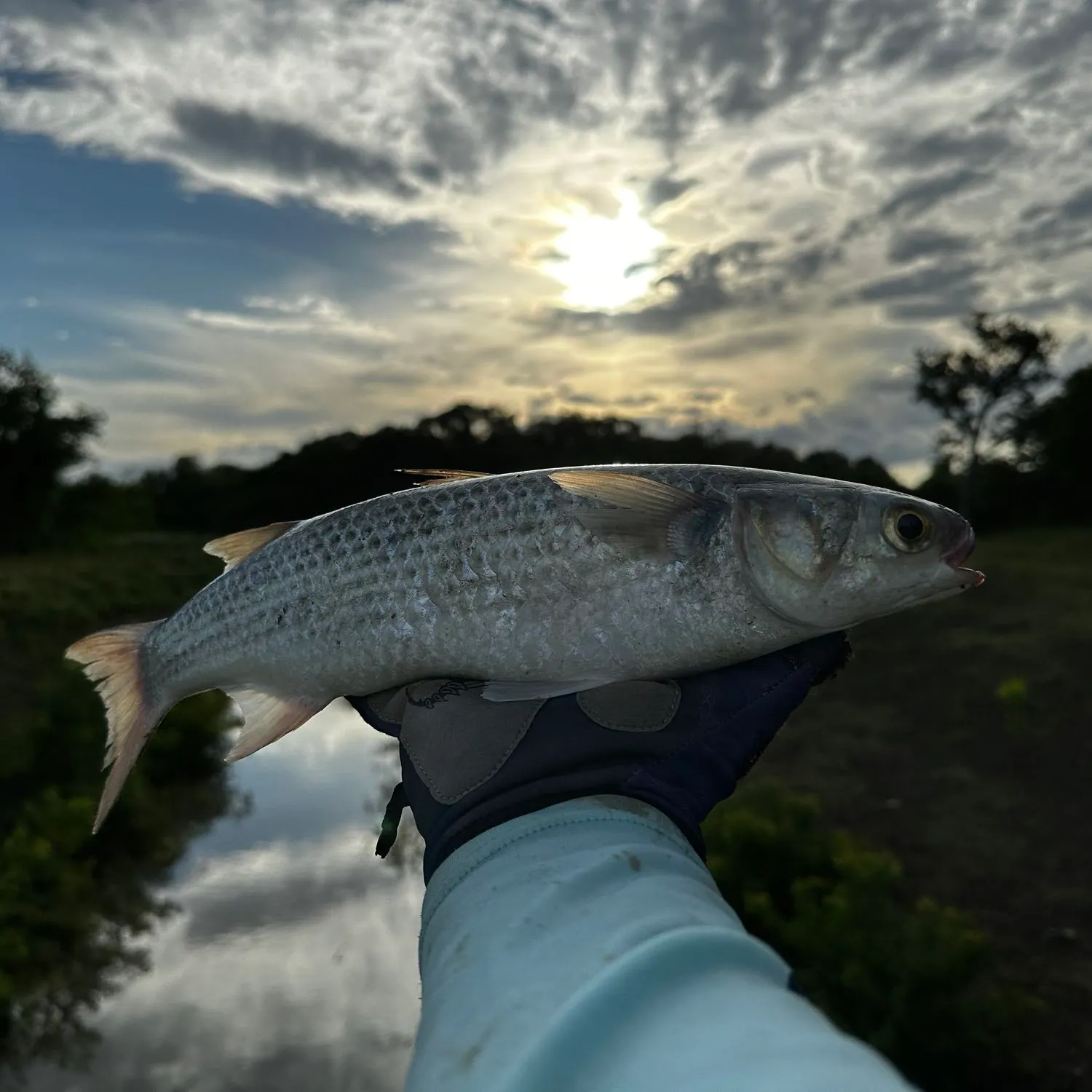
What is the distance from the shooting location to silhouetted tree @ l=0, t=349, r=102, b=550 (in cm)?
4680

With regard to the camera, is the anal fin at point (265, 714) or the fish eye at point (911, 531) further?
the anal fin at point (265, 714)

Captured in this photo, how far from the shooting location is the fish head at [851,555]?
3.68 m

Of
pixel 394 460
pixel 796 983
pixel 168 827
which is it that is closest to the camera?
pixel 796 983

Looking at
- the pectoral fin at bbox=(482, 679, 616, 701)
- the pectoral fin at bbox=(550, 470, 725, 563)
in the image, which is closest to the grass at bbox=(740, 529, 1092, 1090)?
the pectoral fin at bbox=(482, 679, 616, 701)

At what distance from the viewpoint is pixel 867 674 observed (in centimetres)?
2092

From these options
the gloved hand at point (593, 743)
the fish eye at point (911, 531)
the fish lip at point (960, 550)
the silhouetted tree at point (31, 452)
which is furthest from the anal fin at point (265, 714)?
the silhouetted tree at point (31, 452)

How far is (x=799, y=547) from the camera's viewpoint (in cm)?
370

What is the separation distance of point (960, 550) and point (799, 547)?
67 centimetres

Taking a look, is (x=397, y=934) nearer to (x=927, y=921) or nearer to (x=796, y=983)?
(x=927, y=921)

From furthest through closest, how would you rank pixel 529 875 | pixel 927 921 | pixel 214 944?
1. pixel 214 944
2. pixel 927 921
3. pixel 529 875

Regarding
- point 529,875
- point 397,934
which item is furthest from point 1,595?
point 529,875

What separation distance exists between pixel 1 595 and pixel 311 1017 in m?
20.8

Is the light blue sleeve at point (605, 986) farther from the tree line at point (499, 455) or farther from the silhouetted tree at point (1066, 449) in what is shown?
the silhouetted tree at point (1066, 449)

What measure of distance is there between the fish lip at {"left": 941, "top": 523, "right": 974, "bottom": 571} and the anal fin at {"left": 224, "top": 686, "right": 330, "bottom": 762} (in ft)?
9.31
